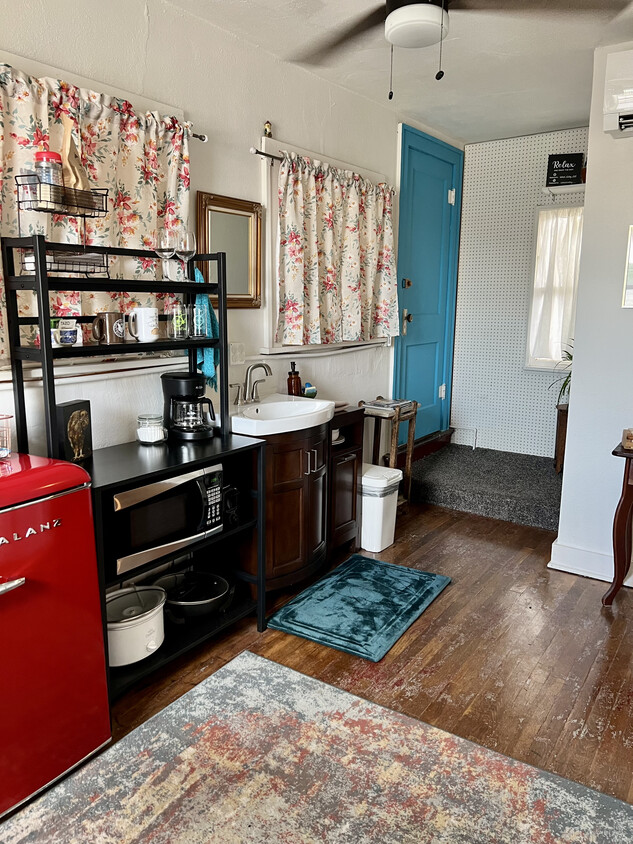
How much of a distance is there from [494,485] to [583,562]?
1.07 m

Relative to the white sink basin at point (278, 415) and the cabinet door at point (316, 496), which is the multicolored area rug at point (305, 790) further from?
the white sink basin at point (278, 415)

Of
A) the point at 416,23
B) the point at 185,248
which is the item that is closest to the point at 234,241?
the point at 185,248

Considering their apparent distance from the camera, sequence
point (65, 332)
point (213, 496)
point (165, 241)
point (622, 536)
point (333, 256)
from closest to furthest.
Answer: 1. point (65, 332)
2. point (213, 496)
3. point (165, 241)
4. point (622, 536)
5. point (333, 256)

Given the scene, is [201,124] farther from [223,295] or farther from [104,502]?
[104,502]

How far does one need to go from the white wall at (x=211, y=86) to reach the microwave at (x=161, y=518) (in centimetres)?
50

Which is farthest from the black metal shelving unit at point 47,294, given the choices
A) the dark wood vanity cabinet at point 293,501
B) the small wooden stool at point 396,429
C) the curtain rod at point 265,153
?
the small wooden stool at point 396,429

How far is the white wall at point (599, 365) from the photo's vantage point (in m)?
3.05

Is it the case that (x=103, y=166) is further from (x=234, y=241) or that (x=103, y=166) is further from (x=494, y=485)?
(x=494, y=485)

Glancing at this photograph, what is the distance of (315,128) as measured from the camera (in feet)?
11.8

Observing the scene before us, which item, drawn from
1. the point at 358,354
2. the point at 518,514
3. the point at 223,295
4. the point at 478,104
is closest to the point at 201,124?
the point at 223,295

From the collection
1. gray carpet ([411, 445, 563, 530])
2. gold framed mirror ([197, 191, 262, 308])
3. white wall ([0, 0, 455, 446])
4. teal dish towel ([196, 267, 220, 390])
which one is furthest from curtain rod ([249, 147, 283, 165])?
gray carpet ([411, 445, 563, 530])

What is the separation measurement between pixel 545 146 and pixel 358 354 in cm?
228

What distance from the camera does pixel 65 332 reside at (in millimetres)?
2230

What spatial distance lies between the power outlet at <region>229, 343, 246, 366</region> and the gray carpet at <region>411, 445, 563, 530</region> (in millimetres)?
1857
